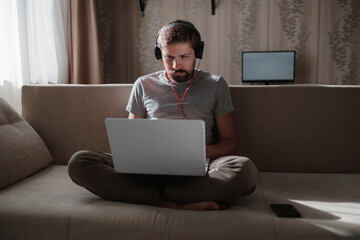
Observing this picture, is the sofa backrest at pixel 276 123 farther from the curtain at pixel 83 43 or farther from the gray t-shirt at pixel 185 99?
the curtain at pixel 83 43

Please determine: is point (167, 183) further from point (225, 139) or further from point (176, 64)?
point (176, 64)

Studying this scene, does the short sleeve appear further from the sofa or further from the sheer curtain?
the sheer curtain

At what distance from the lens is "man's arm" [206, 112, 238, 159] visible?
1.29 metres

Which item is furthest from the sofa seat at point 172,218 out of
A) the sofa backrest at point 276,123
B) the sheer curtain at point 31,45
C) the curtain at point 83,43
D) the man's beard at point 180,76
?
the curtain at point 83,43

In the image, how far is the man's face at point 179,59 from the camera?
1.34 meters

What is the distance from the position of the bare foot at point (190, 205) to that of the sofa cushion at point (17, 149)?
2.01 feet

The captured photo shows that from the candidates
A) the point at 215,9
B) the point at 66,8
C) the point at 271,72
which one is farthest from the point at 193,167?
the point at 215,9

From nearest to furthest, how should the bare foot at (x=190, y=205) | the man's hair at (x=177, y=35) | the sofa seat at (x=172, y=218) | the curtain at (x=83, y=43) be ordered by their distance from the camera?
the sofa seat at (x=172, y=218) → the bare foot at (x=190, y=205) → the man's hair at (x=177, y=35) → the curtain at (x=83, y=43)

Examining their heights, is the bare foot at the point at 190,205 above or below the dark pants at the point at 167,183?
below

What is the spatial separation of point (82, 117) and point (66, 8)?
1.64 m

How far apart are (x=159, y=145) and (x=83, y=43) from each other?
2311 mm

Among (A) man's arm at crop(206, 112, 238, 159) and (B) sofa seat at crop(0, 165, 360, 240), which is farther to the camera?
(A) man's arm at crop(206, 112, 238, 159)

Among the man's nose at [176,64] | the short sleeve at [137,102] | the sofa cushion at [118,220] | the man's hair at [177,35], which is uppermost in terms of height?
the man's hair at [177,35]

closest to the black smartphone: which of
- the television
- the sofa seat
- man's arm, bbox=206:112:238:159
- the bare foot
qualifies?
the sofa seat
